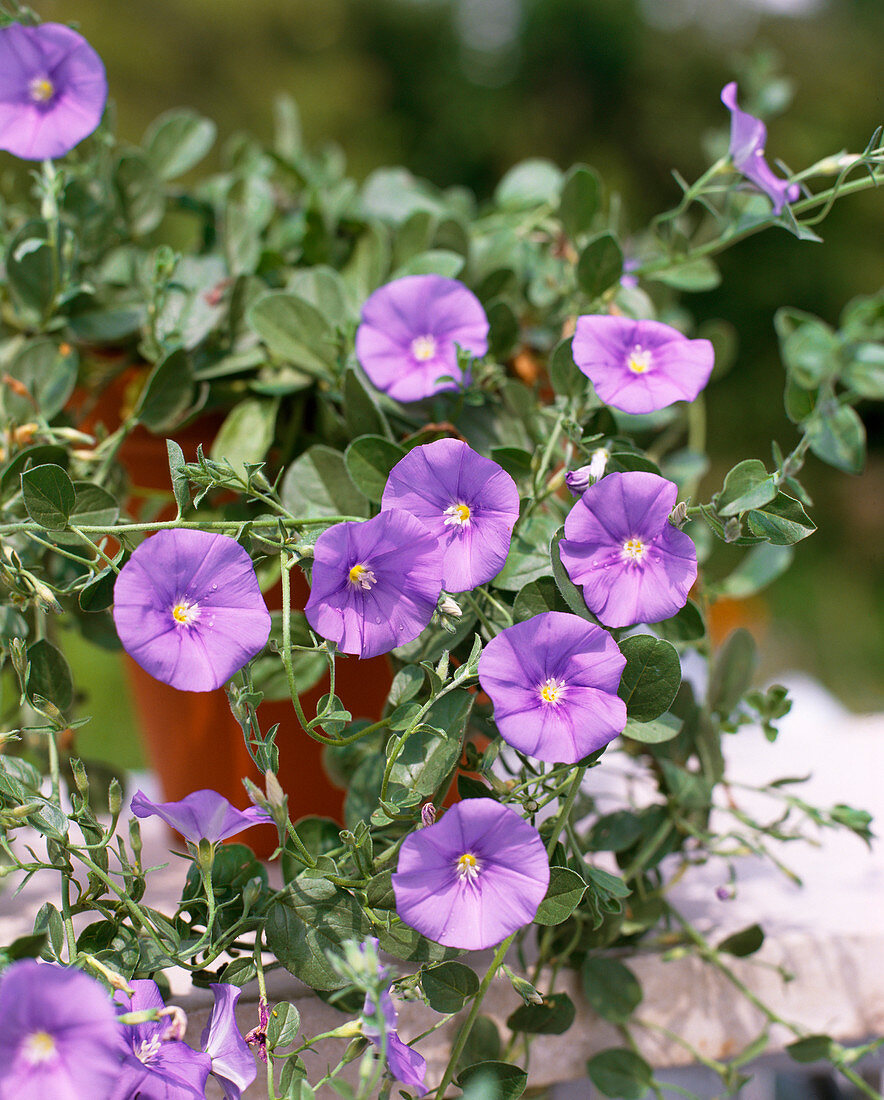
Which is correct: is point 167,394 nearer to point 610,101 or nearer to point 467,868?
point 467,868

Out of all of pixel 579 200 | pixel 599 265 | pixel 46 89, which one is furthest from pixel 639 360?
pixel 46 89

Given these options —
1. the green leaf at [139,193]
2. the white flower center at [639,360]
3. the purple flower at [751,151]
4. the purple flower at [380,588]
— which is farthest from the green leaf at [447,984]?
the green leaf at [139,193]

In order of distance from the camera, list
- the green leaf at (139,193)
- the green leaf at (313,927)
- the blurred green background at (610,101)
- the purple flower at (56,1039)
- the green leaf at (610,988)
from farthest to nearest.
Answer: the blurred green background at (610,101) < the green leaf at (139,193) < the green leaf at (610,988) < the green leaf at (313,927) < the purple flower at (56,1039)

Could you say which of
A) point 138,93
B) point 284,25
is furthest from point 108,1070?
point 284,25

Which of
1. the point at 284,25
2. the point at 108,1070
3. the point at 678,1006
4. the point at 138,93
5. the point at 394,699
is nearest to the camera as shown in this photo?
the point at 108,1070

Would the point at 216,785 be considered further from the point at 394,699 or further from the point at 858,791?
the point at 858,791

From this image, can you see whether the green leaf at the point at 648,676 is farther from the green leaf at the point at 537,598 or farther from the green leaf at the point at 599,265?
→ the green leaf at the point at 599,265
